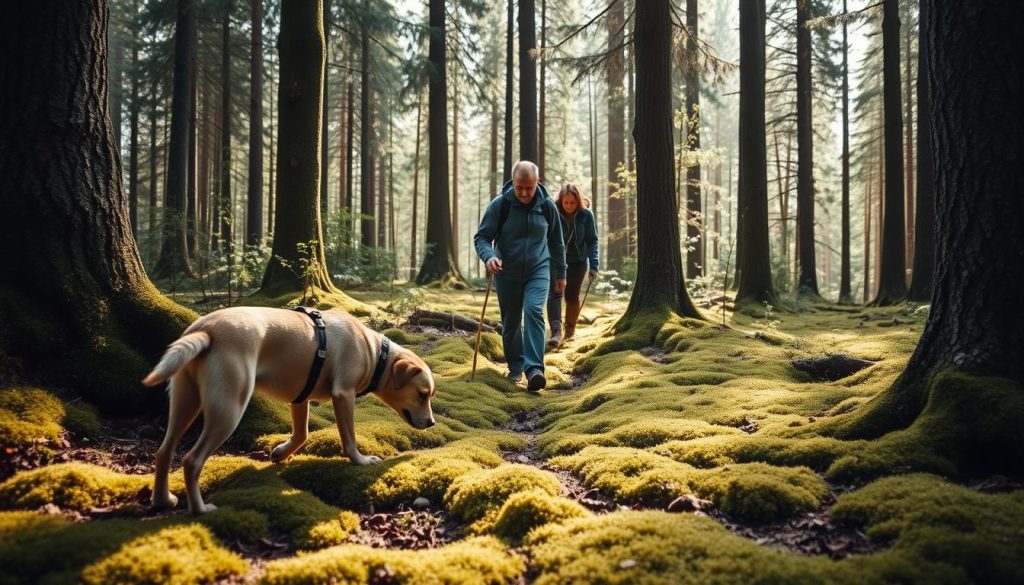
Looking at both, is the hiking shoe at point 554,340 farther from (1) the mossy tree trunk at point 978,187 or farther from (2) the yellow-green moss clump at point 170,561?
(2) the yellow-green moss clump at point 170,561

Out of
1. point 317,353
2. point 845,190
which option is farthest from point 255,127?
point 845,190

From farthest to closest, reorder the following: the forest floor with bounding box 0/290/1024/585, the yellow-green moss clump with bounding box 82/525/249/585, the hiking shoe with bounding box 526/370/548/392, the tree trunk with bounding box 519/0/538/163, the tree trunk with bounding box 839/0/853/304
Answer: the tree trunk with bounding box 839/0/853/304
the tree trunk with bounding box 519/0/538/163
the hiking shoe with bounding box 526/370/548/392
the forest floor with bounding box 0/290/1024/585
the yellow-green moss clump with bounding box 82/525/249/585

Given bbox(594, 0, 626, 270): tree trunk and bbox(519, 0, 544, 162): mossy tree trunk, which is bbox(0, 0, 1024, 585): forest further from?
bbox(594, 0, 626, 270): tree trunk

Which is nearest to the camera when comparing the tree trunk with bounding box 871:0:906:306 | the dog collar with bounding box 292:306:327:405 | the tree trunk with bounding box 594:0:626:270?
the dog collar with bounding box 292:306:327:405

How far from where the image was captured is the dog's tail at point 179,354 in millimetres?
2965

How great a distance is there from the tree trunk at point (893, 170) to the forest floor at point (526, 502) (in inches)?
469

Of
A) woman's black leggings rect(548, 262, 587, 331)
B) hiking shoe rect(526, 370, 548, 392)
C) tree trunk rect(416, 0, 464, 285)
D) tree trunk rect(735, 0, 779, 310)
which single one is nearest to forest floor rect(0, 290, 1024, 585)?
hiking shoe rect(526, 370, 548, 392)

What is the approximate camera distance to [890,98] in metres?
16.3

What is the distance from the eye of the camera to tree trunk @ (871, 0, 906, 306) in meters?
16.1

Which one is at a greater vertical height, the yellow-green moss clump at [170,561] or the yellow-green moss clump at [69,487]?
Answer: the yellow-green moss clump at [69,487]

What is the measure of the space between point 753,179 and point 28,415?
15.0m

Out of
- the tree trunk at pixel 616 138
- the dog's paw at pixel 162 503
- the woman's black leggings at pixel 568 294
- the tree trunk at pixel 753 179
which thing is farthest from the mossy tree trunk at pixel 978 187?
the tree trunk at pixel 616 138

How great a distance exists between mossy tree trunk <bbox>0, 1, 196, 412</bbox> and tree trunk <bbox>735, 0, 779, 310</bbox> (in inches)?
531

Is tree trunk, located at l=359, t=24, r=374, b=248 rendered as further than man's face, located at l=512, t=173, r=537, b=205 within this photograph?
Yes
